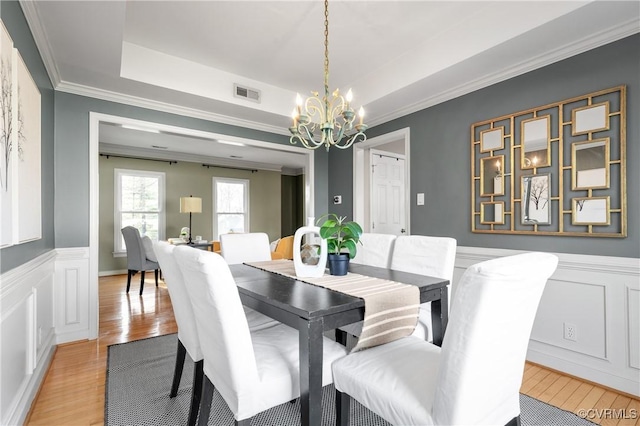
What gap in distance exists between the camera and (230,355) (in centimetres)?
118

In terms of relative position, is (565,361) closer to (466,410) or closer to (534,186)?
(534,186)

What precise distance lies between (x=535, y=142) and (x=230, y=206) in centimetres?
633

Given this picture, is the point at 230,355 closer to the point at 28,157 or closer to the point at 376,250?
the point at 376,250

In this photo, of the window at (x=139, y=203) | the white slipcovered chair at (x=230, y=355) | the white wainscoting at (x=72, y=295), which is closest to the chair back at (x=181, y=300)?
the white slipcovered chair at (x=230, y=355)

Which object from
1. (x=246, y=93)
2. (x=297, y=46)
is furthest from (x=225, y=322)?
(x=246, y=93)

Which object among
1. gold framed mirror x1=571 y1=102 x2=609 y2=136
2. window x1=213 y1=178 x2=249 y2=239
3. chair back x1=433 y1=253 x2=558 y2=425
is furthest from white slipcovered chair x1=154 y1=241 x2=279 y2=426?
window x1=213 y1=178 x2=249 y2=239

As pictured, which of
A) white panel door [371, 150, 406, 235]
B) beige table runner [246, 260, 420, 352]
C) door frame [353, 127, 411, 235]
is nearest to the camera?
beige table runner [246, 260, 420, 352]

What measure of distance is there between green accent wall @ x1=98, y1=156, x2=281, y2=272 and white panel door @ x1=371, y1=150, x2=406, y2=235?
4.09 meters

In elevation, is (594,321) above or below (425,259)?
below

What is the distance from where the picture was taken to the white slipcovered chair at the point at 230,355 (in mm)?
1166

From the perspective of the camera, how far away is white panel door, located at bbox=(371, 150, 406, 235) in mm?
4504

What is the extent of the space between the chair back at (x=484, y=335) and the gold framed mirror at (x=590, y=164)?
62.4 inches

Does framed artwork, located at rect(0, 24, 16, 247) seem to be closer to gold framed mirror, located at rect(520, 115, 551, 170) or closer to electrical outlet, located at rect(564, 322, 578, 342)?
gold framed mirror, located at rect(520, 115, 551, 170)

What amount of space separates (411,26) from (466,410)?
263 centimetres
